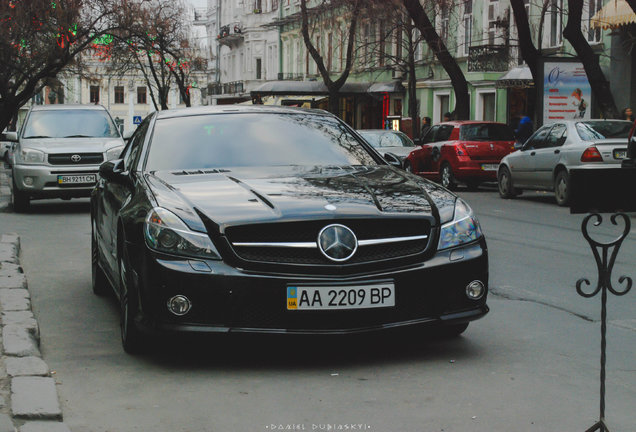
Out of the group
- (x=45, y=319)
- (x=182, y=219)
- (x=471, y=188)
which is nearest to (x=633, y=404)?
(x=182, y=219)

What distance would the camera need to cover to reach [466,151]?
24.8m

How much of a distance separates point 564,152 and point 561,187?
0.67m

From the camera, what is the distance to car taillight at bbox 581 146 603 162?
17969 mm

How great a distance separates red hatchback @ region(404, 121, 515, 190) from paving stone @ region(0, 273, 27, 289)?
16913mm

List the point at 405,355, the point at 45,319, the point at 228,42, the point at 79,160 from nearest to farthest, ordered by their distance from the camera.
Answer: the point at 405,355
the point at 45,319
the point at 79,160
the point at 228,42

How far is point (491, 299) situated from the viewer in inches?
327

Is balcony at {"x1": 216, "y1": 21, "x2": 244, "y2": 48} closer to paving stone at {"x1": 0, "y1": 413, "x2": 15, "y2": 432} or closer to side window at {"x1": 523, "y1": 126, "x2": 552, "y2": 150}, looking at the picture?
side window at {"x1": 523, "y1": 126, "x2": 552, "y2": 150}

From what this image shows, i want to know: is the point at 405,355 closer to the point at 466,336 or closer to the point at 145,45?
the point at 466,336

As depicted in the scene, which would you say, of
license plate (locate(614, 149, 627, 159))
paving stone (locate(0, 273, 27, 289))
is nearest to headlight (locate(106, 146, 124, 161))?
license plate (locate(614, 149, 627, 159))

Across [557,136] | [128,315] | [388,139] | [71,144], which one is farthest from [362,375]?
[388,139]

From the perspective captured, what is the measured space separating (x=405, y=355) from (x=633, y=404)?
1.46 m

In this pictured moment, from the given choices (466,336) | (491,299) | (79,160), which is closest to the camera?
(466,336)

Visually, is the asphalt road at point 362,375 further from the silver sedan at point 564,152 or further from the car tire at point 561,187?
the car tire at point 561,187

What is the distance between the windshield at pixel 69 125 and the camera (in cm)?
1878
